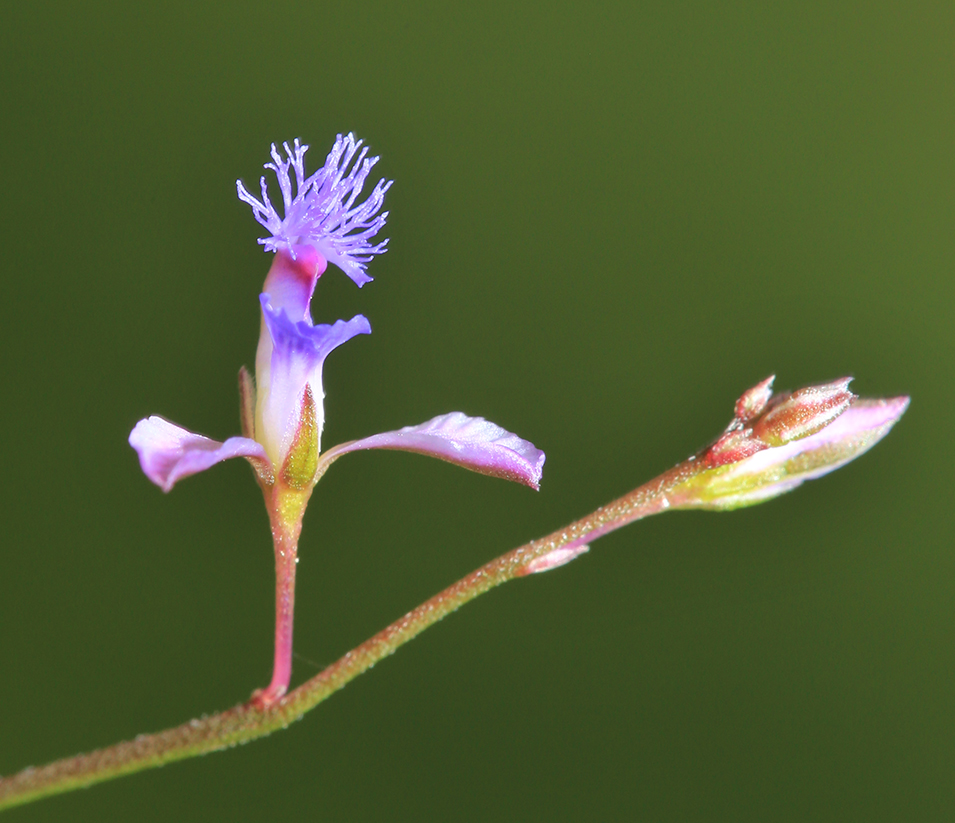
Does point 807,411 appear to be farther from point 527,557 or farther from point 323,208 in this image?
point 323,208

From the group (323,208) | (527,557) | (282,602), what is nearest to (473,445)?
(527,557)

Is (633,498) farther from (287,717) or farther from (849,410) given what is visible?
(287,717)

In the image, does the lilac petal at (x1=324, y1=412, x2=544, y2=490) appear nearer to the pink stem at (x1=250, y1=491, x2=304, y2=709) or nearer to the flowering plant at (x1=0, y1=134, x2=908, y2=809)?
the flowering plant at (x1=0, y1=134, x2=908, y2=809)

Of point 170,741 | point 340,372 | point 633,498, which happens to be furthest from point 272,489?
point 340,372

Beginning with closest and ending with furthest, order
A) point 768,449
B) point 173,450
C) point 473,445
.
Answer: point 173,450, point 473,445, point 768,449

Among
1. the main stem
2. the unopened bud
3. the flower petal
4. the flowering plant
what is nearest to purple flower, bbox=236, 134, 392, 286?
the flowering plant

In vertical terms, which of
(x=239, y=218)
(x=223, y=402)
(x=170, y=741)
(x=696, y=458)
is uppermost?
(x=239, y=218)

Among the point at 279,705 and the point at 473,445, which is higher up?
the point at 473,445
